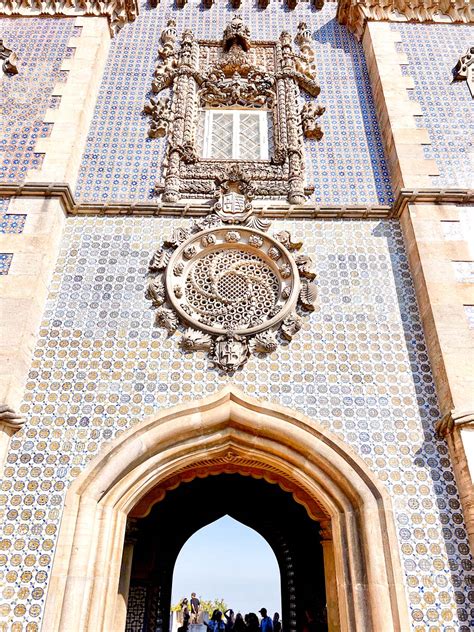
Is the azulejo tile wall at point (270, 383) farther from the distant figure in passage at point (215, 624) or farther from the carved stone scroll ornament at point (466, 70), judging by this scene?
the distant figure in passage at point (215, 624)

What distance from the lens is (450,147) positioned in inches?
343

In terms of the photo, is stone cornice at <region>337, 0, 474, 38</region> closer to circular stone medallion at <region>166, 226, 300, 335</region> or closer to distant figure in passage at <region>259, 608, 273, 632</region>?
circular stone medallion at <region>166, 226, 300, 335</region>

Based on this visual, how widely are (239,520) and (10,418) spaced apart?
20.8 ft

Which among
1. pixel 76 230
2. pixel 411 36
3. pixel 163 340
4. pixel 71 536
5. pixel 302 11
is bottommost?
pixel 71 536

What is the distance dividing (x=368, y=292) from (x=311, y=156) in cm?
297

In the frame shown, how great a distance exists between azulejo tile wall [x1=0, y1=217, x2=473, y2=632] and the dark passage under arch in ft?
13.6

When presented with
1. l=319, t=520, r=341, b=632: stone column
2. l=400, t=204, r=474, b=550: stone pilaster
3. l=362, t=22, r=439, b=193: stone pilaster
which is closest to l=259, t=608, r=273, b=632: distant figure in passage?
l=319, t=520, r=341, b=632: stone column

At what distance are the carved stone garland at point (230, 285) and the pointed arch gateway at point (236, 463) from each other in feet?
2.74

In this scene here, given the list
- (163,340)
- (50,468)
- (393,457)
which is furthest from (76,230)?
(393,457)

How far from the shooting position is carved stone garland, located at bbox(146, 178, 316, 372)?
22.8 ft

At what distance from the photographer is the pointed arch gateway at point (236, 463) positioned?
Answer: 5.32 metres

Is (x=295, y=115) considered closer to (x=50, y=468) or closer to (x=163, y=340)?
(x=163, y=340)

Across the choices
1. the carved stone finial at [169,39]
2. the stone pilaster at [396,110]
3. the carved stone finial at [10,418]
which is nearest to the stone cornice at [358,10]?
the stone pilaster at [396,110]

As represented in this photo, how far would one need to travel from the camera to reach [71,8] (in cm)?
1068
